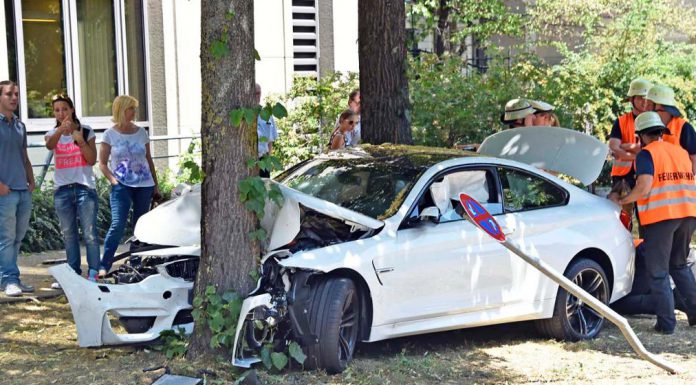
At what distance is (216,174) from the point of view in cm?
681

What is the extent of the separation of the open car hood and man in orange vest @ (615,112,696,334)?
1.35 ft

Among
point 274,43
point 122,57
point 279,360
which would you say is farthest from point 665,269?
point 274,43

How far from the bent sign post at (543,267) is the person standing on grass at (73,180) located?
12.7 feet

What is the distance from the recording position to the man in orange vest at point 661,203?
830 centimetres

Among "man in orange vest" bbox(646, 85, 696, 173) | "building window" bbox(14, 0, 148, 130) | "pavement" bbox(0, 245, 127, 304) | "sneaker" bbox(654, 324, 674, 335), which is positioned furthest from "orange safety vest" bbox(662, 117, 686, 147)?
"building window" bbox(14, 0, 148, 130)

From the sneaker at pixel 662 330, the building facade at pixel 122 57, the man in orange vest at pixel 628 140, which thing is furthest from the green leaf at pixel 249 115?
the building facade at pixel 122 57

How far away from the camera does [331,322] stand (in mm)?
6598

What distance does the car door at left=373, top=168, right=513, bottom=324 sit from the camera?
7.06 metres

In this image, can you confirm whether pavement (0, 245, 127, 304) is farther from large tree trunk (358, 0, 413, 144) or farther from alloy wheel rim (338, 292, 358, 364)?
alloy wheel rim (338, 292, 358, 364)

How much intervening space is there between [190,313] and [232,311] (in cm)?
64

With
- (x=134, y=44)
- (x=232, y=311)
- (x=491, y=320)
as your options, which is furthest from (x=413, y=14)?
(x=232, y=311)

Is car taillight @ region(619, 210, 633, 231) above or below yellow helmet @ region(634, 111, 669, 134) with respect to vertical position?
below

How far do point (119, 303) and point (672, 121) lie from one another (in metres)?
5.04

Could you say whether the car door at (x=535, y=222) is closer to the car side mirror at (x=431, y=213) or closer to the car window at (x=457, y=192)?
the car window at (x=457, y=192)
